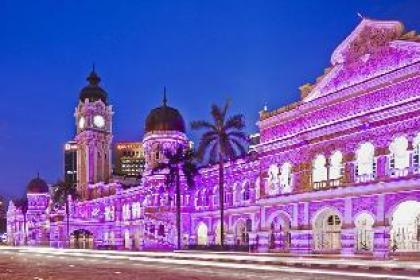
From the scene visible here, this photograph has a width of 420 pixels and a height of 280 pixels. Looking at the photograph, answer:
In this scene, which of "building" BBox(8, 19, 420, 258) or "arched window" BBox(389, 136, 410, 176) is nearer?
"arched window" BBox(389, 136, 410, 176)

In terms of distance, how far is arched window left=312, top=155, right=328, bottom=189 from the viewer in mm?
47950

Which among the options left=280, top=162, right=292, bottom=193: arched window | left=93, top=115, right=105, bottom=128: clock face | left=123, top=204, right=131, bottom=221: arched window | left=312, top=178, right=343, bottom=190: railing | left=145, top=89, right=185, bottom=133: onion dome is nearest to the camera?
left=312, top=178, right=343, bottom=190: railing

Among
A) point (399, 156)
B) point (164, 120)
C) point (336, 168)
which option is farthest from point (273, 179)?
point (164, 120)

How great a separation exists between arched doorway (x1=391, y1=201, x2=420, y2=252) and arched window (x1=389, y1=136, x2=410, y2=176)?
2.29 metres

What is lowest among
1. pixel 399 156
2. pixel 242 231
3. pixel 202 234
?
pixel 202 234

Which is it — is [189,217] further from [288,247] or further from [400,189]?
[400,189]

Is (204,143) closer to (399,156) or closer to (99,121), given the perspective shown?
(399,156)

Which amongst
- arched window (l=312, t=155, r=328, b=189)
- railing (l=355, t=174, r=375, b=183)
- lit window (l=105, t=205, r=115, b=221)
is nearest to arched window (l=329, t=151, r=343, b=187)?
arched window (l=312, t=155, r=328, b=189)

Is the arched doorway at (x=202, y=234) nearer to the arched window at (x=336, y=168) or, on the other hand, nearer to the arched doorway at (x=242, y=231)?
the arched doorway at (x=242, y=231)

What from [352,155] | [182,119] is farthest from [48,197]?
[352,155]

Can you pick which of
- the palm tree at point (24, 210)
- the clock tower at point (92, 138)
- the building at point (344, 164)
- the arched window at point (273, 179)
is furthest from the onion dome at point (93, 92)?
the arched window at point (273, 179)

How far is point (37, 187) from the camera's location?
15375cm

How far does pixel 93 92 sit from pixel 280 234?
74583 millimetres

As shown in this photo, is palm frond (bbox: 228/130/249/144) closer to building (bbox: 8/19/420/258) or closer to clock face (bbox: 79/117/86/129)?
building (bbox: 8/19/420/258)
